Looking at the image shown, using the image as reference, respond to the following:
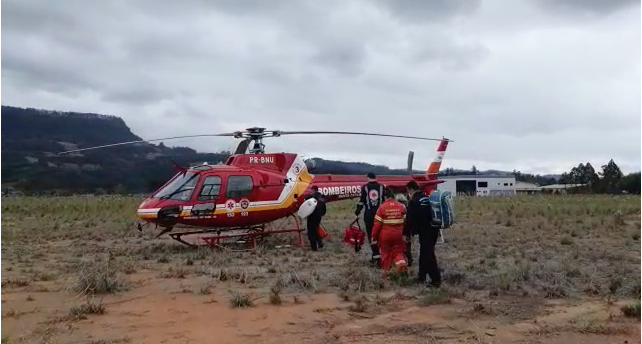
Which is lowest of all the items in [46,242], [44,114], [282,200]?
[46,242]

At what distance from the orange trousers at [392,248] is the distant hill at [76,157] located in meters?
34.5

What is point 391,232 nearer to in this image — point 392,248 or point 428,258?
point 392,248

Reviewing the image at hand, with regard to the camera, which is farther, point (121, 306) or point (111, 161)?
point (111, 161)

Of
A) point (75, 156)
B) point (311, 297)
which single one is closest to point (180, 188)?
point (311, 297)

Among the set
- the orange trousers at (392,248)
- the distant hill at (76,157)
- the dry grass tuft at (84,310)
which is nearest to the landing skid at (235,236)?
the orange trousers at (392,248)

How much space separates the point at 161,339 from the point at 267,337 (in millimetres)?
1118

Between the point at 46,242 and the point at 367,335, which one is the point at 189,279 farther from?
the point at 46,242

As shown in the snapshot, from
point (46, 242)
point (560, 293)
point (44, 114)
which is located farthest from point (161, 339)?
point (44, 114)

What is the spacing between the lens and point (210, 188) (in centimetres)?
1334

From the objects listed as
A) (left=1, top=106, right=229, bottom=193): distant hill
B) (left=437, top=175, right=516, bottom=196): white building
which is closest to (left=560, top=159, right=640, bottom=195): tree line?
(left=437, top=175, right=516, bottom=196): white building

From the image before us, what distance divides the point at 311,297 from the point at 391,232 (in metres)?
2.22

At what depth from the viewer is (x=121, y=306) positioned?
761cm

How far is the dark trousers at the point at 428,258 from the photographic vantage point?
880cm

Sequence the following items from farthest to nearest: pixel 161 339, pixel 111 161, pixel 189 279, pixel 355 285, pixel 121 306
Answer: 1. pixel 111 161
2. pixel 189 279
3. pixel 355 285
4. pixel 121 306
5. pixel 161 339
